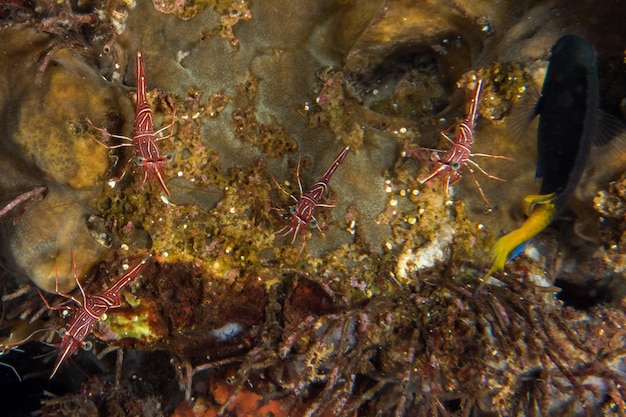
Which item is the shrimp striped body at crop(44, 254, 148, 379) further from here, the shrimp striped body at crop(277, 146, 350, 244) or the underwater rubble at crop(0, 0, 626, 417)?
the shrimp striped body at crop(277, 146, 350, 244)

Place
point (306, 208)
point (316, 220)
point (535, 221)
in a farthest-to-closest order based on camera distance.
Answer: point (316, 220) → point (306, 208) → point (535, 221)

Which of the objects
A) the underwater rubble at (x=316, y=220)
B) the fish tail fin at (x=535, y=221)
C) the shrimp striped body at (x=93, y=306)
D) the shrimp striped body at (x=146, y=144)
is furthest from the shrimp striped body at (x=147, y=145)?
the fish tail fin at (x=535, y=221)

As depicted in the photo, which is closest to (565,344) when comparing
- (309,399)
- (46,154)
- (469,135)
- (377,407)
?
(377,407)

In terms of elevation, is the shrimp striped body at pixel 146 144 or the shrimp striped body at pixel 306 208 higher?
the shrimp striped body at pixel 146 144

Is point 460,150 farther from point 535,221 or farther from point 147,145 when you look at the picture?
point 147,145

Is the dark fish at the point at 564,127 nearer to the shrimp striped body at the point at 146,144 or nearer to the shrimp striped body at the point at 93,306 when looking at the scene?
the shrimp striped body at the point at 146,144

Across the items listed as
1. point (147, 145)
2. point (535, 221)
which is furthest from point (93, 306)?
point (535, 221)
